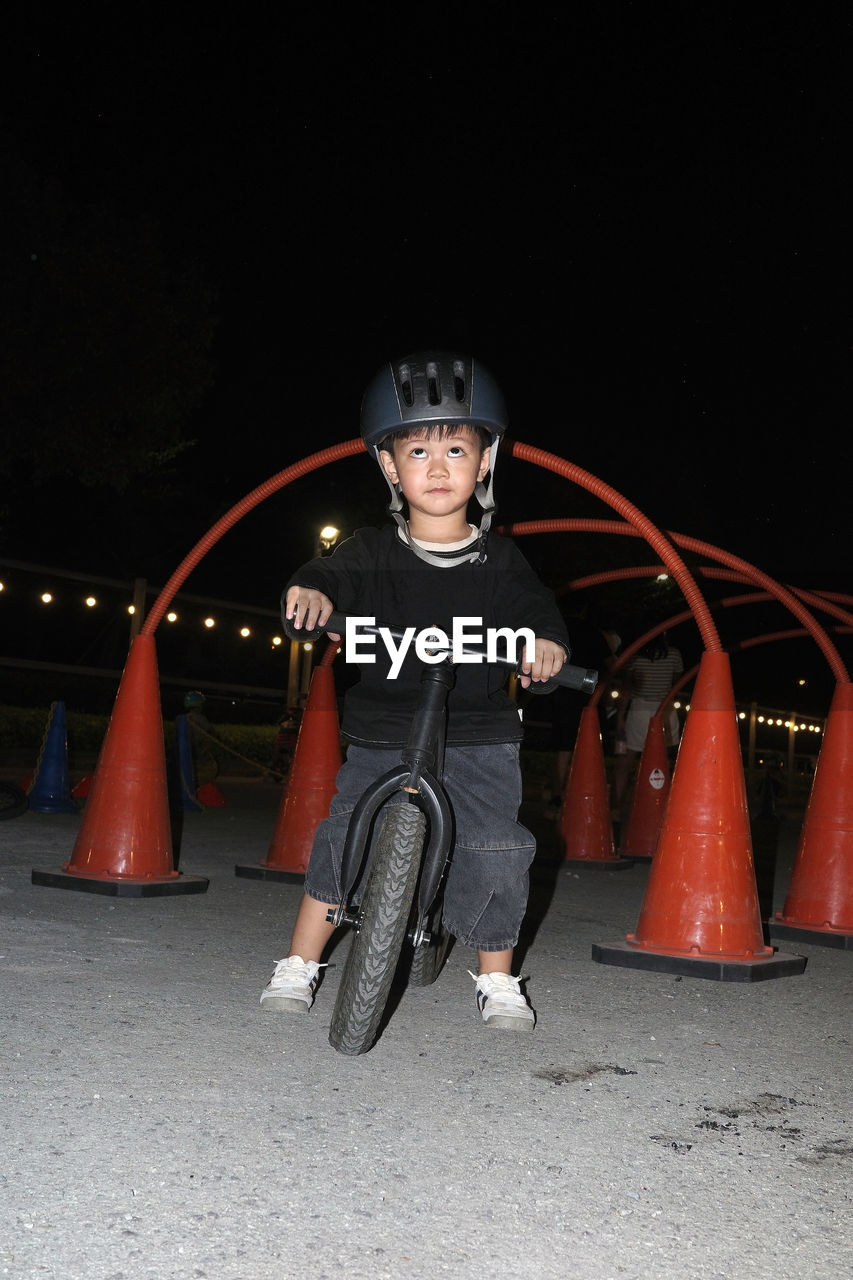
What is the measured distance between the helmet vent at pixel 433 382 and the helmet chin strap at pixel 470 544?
267 millimetres

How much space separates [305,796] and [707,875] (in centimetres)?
264

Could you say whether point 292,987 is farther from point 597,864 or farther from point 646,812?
point 646,812

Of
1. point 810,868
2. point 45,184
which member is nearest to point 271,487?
point 810,868

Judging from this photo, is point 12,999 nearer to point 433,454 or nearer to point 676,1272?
point 433,454

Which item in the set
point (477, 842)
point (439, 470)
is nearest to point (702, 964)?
point (477, 842)

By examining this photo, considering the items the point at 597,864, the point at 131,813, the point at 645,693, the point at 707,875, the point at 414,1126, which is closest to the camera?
the point at 414,1126

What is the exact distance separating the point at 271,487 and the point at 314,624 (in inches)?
101

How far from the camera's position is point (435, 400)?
373 cm

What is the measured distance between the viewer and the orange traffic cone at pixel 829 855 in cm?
595

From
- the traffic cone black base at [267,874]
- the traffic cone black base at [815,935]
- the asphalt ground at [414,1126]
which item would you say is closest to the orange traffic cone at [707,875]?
the asphalt ground at [414,1126]

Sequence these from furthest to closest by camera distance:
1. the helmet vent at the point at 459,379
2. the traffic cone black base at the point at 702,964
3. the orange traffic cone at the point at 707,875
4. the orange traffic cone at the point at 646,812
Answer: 1. the orange traffic cone at the point at 646,812
2. the orange traffic cone at the point at 707,875
3. the traffic cone black base at the point at 702,964
4. the helmet vent at the point at 459,379

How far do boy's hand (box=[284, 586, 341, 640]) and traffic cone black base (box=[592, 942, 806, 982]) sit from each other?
84.6 inches

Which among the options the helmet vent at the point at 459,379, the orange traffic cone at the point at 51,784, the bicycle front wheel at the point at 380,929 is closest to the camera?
the bicycle front wheel at the point at 380,929
